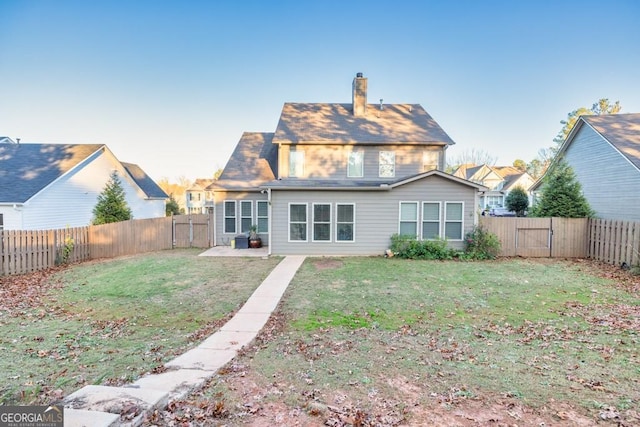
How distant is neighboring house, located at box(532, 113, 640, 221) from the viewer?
13500 mm

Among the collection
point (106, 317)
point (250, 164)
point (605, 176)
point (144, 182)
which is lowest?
point (106, 317)

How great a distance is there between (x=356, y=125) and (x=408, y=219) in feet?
20.5

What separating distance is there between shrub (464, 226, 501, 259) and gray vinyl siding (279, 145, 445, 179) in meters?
4.01

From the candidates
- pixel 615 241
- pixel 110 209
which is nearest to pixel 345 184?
pixel 615 241

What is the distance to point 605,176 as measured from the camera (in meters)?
15.0

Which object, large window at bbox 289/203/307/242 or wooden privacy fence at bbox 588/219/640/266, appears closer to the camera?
wooden privacy fence at bbox 588/219/640/266

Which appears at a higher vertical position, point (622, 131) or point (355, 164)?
point (622, 131)

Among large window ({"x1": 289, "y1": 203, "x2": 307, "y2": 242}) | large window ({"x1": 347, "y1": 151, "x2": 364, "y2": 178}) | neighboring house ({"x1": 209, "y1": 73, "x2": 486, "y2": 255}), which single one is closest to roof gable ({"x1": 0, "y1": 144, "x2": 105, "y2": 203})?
neighboring house ({"x1": 209, "y1": 73, "x2": 486, "y2": 255})

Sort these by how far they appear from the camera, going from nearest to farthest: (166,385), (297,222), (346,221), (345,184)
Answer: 1. (166,385)
2. (346,221)
3. (297,222)
4. (345,184)

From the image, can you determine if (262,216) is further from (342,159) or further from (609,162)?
(609,162)

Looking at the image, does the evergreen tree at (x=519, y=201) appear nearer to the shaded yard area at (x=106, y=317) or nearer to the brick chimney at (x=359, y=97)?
the brick chimney at (x=359, y=97)

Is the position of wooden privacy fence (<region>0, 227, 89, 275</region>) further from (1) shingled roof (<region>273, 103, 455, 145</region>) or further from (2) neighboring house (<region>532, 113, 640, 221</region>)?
(2) neighboring house (<region>532, 113, 640, 221</region>)

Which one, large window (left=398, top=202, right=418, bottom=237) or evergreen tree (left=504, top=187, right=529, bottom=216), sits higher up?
evergreen tree (left=504, top=187, right=529, bottom=216)

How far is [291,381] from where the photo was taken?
3.82m
